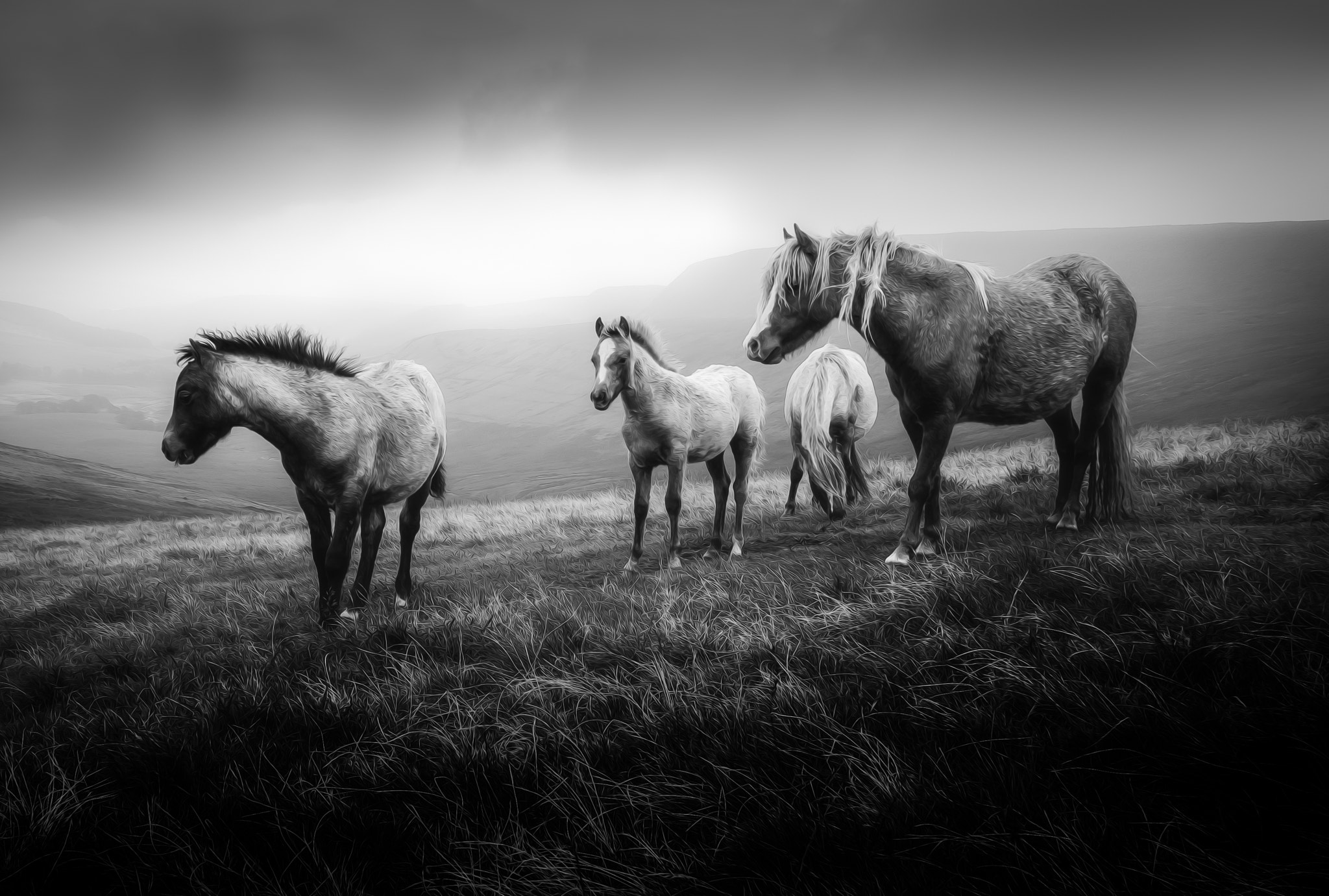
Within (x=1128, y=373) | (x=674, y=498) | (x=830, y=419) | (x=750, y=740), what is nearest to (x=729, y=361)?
(x=1128, y=373)

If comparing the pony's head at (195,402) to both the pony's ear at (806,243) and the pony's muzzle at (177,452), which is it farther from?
the pony's ear at (806,243)

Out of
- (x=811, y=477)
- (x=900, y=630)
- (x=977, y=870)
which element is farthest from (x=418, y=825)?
(x=811, y=477)

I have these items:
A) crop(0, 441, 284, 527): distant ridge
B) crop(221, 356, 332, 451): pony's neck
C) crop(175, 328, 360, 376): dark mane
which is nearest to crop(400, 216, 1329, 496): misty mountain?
crop(175, 328, 360, 376): dark mane

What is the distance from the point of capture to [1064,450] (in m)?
5.64

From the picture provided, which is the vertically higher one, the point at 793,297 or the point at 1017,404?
the point at 793,297

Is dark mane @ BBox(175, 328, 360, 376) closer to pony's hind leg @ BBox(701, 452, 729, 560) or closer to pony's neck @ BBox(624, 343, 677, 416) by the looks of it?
pony's neck @ BBox(624, 343, 677, 416)

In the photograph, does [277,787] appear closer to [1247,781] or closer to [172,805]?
[172,805]

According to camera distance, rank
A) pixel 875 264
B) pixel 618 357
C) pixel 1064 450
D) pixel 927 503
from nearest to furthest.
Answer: pixel 875 264 < pixel 927 503 < pixel 1064 450 < pixel 618 357

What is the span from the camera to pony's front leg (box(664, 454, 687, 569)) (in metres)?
6.54

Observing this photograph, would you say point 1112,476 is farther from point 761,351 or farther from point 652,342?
point 652,342

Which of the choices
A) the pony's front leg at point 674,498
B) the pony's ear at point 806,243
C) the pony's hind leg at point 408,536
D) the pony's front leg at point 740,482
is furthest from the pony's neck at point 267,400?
the pony's front leg at point 740,482

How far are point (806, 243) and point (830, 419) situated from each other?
197 inches

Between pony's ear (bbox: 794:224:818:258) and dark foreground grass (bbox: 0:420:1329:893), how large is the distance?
2486 millimetres

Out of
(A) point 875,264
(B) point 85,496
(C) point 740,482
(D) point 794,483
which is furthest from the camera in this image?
(B) point 85,496
